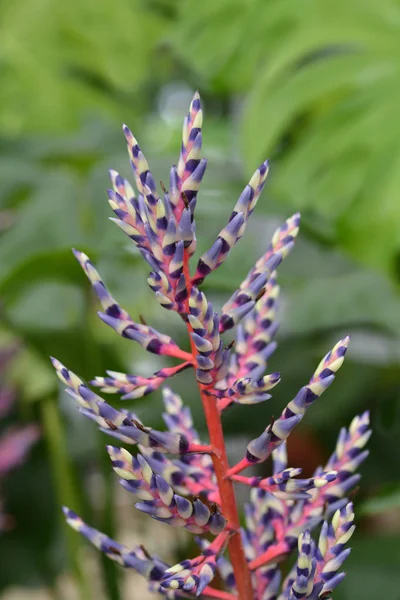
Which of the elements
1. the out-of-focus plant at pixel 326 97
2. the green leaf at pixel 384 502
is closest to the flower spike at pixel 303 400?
the green leaf at pixel 384 502

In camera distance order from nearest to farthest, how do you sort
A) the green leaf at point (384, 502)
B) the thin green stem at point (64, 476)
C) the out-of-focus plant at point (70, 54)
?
the green leaf at point (384, 502), the thin green stem at point (64, 476), the out-of-focus plant at point (70, 54)

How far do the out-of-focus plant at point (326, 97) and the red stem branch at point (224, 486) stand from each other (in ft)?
1.28

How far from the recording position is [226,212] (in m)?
0.62

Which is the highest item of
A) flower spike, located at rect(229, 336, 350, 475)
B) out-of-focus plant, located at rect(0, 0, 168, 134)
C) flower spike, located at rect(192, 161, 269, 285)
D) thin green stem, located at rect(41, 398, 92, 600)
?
out-of-focus plant, located at rect(0, 0, 168, 134)

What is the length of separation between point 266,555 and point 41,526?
760mm

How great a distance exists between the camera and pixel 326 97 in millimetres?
880

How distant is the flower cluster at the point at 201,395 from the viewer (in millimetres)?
194

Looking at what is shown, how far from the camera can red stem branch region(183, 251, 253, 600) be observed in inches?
8.5

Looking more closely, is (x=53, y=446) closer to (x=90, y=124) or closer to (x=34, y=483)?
(x=34, y=483)

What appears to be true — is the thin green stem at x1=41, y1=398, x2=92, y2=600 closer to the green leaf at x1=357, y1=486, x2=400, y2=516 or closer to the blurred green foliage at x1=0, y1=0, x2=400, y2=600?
the blurred green foliage at x1=0, y1=0, x2=400, y2=600

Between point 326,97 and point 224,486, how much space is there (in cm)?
74

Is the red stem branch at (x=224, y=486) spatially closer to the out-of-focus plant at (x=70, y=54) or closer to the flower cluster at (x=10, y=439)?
the flower cluster at (x=10, y=439)

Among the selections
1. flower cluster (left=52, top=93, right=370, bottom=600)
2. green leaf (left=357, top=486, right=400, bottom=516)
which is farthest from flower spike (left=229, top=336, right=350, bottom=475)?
green leaf (left=357, top=486, right=400, bottom=516)

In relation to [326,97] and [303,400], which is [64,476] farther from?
[326,97]
